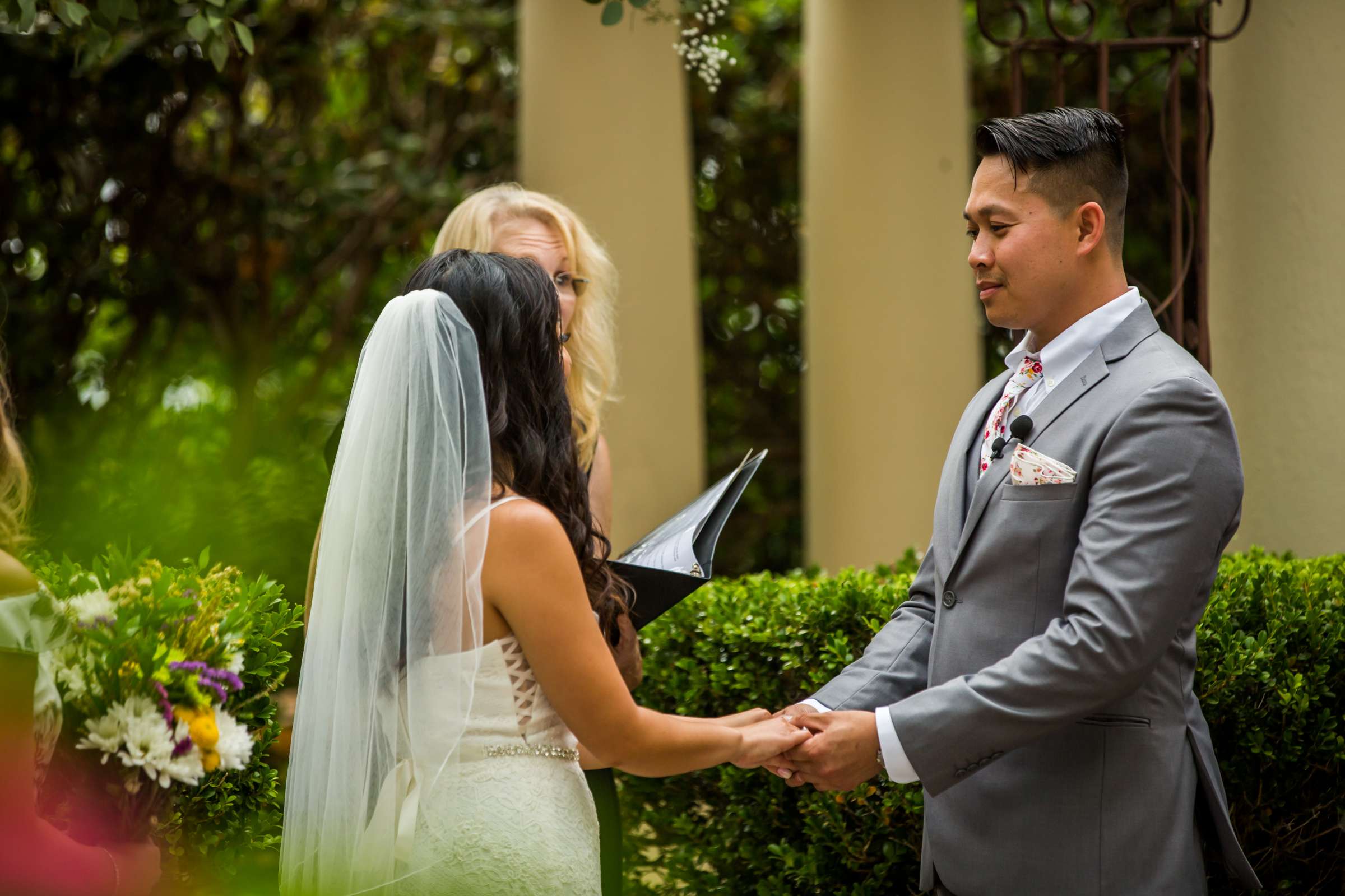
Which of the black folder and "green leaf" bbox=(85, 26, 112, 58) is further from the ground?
"green leaf" bbox=(85, 26, 112, 58)

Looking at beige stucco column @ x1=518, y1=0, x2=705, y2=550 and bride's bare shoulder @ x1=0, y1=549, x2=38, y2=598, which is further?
beige stucco column @ x1=518, y1=0, x2=705, y2=550

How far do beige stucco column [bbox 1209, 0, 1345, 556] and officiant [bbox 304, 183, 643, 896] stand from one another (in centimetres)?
262

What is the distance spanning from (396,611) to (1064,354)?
157cm

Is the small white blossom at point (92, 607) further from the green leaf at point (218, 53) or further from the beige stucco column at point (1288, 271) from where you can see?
the beige stucco column at point (1288, 271)

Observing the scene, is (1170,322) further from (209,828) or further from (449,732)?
(209,828)

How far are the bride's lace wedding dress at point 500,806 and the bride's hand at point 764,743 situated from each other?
53 cm

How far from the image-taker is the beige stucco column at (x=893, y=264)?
6246 millimetres

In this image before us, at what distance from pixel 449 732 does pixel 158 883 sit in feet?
3.64

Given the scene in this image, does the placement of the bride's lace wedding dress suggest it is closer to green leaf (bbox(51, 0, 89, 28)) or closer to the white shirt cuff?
the white shirt cuff

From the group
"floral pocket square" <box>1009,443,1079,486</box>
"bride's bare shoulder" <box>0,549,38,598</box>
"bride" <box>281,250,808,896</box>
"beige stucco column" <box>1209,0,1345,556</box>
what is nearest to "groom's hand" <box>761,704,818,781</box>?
"bride" <box>281,250,808,896</box>

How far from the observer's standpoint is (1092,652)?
100 inches

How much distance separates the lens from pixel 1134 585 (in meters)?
2.54

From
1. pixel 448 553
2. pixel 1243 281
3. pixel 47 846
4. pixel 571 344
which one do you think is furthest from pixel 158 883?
pixel 1243 281

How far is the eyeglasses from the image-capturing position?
3895mm
